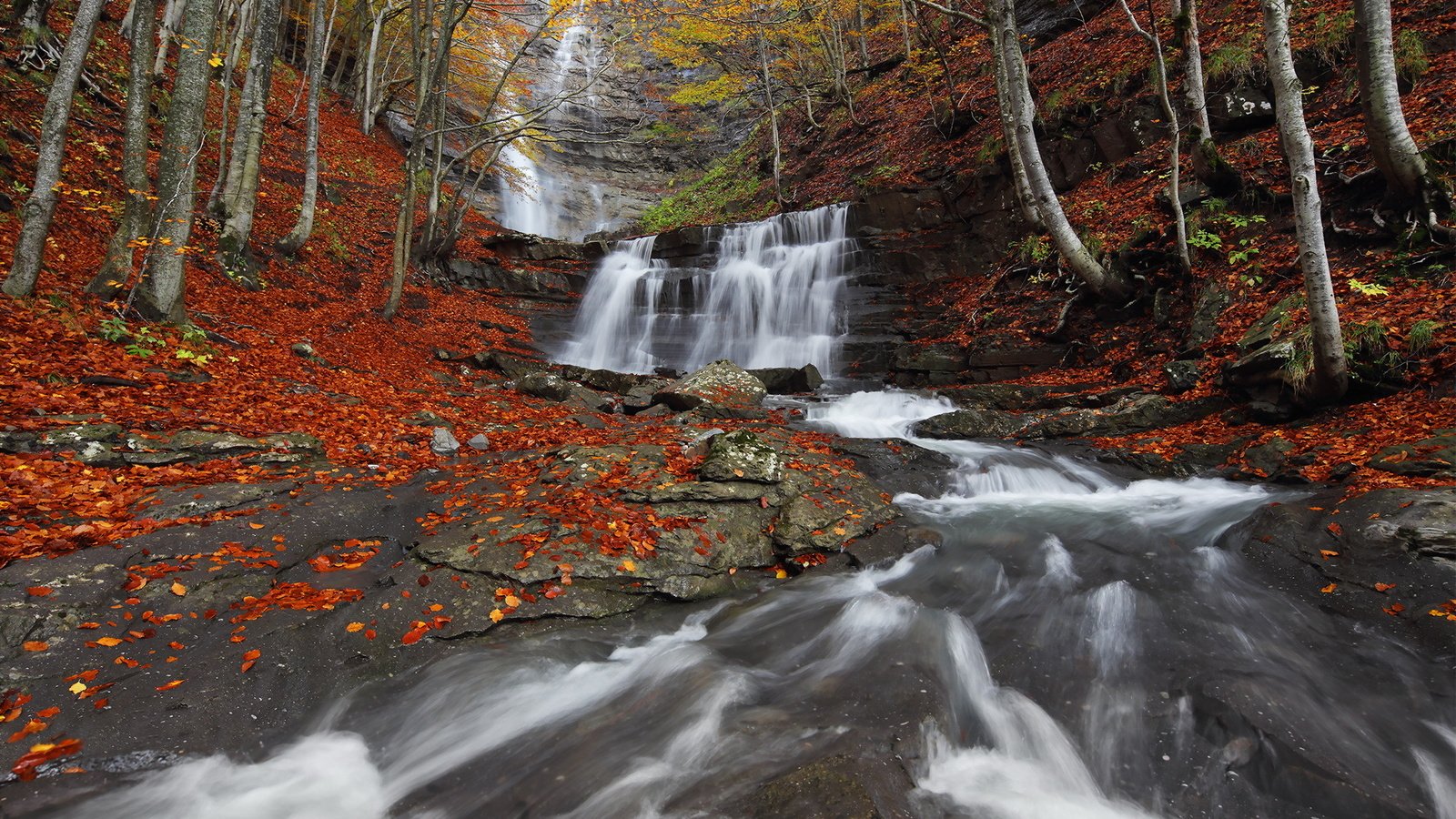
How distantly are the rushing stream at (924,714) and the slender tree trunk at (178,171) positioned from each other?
681cm

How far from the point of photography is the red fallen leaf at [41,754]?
260cm

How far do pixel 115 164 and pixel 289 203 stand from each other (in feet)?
12.5

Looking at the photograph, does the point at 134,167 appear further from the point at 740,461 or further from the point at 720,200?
the point at 720,200

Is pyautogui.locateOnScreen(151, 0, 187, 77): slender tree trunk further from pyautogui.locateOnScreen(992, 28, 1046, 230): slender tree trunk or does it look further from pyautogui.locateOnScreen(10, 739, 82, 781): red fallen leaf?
pyautogui.locateOnScreen(992, 28, 1046, 230): slender tree trunk

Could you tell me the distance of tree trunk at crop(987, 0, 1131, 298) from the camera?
9367 mm

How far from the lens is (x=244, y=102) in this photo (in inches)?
410

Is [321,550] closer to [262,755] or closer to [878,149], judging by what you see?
[262,755]

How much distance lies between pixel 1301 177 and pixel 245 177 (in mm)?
15198

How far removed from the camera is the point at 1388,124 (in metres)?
7.04

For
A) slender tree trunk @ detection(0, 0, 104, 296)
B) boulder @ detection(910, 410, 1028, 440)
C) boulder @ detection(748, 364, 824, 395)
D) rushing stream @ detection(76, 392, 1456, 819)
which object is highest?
slender tree trunk @ detection(0, 0, 104, 296)

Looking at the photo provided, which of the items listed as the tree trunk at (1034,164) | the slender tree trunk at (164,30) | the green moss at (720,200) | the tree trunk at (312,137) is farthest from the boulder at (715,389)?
the slender tree trunk at (164,30)

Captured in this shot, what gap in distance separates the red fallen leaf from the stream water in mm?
362

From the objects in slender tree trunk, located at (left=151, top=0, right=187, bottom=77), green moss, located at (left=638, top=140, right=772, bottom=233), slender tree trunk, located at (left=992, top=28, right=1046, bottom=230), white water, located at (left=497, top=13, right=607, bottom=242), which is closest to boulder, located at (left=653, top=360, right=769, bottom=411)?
slender tree trunk, located at (left=992, top=28, right=1046, bottom=230)

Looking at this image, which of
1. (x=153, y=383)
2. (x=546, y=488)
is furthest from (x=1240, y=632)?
(x=153, y=383)
